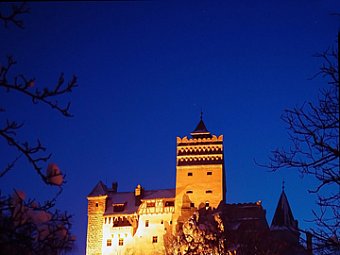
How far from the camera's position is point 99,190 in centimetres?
6638

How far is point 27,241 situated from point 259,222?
54.3m

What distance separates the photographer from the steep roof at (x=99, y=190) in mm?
65688

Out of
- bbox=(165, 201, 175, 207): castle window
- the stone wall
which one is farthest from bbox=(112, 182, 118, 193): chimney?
bbox=(165, 201, 175, 207): castle window

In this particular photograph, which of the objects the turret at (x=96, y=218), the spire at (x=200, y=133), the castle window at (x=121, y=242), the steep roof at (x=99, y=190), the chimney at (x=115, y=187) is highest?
the spire at (x=200, y=133)

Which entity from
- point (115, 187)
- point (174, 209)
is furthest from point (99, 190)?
point (174, 209)

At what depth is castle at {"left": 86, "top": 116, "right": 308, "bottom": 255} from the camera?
59.7 m

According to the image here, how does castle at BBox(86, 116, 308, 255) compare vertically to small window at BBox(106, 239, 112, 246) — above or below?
above

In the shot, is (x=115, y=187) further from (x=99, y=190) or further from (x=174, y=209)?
(x=174, y=209)

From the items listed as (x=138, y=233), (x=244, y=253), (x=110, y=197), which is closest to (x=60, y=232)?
(x=244, y=253)

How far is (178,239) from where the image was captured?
56.6 metres

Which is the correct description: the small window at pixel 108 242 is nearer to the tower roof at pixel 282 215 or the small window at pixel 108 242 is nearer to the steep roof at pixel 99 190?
the steep roof at pixel 99 190

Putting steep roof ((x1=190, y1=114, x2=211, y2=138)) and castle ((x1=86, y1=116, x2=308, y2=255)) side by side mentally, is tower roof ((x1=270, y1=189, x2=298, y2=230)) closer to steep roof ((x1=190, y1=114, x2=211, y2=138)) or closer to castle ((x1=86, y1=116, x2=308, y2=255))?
castle ((x1=86, y1=116, x2=308, y2=255))

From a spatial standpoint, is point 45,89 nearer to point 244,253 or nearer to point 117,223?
point 244,253

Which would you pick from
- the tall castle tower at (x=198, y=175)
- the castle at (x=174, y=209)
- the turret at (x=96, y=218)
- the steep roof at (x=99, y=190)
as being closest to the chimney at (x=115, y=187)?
the steep roof at (x=99, y=190)
